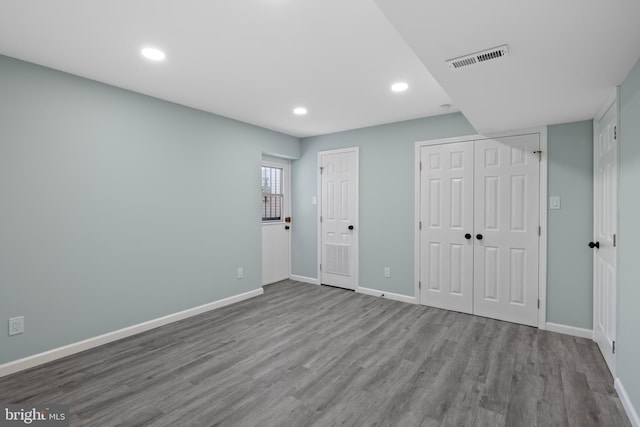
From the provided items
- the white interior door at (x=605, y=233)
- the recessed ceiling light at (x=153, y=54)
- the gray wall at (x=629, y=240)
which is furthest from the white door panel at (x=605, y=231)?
the recessed ceiling light at (x=153, y=54)

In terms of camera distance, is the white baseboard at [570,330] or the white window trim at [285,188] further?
the white window trim at [285,188]

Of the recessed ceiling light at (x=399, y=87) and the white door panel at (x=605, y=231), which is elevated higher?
the recessed ceiling light at (x=399, y=87)

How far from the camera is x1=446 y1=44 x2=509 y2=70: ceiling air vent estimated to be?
1.71m

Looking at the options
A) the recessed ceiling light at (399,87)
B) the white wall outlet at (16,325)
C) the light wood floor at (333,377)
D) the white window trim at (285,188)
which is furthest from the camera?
the white window trim at (285,188)

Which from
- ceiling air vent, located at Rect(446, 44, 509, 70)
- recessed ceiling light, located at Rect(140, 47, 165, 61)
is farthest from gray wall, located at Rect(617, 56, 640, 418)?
recessed ceiling light, located at Rect(140, 47, 165, 61)

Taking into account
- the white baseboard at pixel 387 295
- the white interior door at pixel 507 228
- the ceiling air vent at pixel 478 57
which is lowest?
the white baseboard at pixel 387 295

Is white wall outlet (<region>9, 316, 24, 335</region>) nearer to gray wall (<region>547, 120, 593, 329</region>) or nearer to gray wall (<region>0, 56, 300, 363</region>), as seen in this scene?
gray wall (<region>0, 56, 300, 363</region>)

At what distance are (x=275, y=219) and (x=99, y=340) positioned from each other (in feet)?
10.1

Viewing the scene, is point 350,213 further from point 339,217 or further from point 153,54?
point 153,54

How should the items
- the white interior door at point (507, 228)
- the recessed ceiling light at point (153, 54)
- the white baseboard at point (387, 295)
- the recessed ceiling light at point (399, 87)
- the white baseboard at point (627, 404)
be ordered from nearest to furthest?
the white baseboard at point (627, 404)
the recessed ceiling light at point (153, 54)
the recessed ceiling light at point (399, 87)
the white interior door at point (507, 228)
the white baseboard at point (387, 295)

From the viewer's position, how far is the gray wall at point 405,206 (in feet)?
10.7

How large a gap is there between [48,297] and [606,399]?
4410 mm

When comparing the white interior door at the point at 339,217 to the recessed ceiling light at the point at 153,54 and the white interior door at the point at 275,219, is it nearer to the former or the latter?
the white interior door at the point at 275,219

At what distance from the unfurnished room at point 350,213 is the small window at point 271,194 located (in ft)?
2.04
